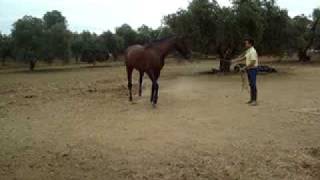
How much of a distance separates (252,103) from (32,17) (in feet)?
127

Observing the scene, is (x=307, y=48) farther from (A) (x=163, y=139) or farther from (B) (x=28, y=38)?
(A) (x=163, y=139)

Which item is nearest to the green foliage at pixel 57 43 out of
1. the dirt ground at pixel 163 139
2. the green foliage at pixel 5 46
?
the green foliage at pixel 5 46

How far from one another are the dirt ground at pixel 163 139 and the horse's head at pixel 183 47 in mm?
1372

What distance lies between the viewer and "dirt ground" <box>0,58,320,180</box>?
7320 mm

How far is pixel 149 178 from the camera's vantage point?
275 inches

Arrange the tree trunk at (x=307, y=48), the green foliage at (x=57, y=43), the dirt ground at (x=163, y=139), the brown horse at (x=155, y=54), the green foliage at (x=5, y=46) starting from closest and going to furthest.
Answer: the dirt ground at (x=163, y=139), the brown horse at (x=155, y=54), the green foliage at (x=57, y=43), the tree trunk at (x=307, y=48), the green foliage at (x=5, y=46)

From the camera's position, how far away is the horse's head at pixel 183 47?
15289mm

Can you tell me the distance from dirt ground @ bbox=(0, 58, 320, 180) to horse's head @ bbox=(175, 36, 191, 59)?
137 cm

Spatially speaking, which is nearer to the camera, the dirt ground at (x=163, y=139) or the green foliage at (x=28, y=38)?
the dirt ground at (x=163, y=139)

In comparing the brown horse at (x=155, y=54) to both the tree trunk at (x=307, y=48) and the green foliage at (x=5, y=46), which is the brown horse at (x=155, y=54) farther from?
the green foliage at (x=5, y=46)

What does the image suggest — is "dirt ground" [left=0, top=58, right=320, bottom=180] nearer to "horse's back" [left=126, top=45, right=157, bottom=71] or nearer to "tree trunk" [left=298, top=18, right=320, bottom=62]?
"horse's back" [left=126, top=45, right=157, bottom=71]

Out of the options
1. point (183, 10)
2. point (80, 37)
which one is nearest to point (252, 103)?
point (183, 10)

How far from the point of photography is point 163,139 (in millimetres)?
9398

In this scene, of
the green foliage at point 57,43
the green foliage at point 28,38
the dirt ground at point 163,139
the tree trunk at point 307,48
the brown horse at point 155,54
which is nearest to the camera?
the dirt ground at point 163,139
